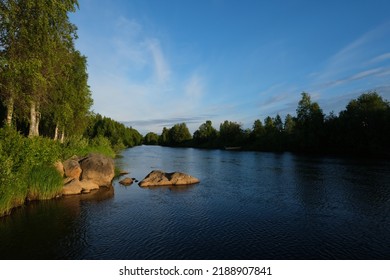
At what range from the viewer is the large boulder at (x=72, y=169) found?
27203 millimetres

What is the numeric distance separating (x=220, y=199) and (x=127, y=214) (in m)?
8.58

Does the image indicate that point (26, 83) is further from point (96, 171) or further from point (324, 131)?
point (324, 131)

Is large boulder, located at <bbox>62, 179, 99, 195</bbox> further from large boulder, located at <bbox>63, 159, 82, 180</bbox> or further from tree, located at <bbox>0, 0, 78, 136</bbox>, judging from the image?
tree, located at <bbox>0, 0, 78, 136</bbox>

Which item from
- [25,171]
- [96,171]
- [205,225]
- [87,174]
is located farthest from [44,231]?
[96,171]

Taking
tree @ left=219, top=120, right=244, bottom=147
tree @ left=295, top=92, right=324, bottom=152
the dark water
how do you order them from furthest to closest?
tree @ left=219, top=120, right=244, bottom=147 → tree @ left=295, top=92, right=324, bottom=152 → the dark water

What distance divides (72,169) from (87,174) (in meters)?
1.88

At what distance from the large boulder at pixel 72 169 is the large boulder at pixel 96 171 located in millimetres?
779

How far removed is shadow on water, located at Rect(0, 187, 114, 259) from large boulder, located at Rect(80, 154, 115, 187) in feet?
19.3

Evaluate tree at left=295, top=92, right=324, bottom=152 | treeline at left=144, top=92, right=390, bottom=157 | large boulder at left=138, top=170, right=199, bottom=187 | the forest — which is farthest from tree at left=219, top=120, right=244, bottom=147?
the forest

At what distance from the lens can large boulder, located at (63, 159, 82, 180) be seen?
27203 mm

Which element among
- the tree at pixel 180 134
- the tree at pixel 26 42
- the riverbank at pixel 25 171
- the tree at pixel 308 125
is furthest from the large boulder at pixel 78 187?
the tree at pixel 180 134

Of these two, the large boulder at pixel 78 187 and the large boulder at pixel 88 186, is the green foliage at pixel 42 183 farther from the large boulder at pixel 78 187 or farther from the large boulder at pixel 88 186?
the large boulder at pixel 88 186
